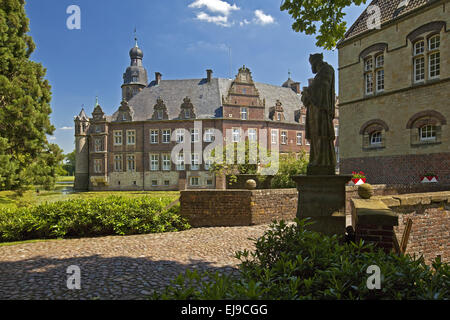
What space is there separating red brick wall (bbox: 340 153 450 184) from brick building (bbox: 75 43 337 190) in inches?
652

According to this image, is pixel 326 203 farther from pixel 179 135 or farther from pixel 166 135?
pixel 166 135

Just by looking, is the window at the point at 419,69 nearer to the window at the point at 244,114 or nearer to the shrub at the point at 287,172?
the shrub at the point at 287,172

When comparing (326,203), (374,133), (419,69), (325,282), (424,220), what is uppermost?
(419,69)

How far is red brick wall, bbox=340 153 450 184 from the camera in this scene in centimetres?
1280

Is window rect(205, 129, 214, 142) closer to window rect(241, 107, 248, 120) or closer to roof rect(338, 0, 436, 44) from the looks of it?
window rect(241, 107, 248, 120)

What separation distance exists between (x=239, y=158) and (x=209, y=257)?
10313mm

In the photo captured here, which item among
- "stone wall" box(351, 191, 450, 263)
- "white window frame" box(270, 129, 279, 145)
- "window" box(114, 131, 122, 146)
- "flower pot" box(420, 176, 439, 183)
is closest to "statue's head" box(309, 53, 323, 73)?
"stone wall" box(351, 191, 450, 263)

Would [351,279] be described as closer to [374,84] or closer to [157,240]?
[157,240]

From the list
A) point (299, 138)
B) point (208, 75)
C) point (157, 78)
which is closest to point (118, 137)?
point (157, 78)

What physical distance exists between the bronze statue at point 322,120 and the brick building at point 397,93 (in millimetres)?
11233

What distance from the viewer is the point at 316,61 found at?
547 centimetres

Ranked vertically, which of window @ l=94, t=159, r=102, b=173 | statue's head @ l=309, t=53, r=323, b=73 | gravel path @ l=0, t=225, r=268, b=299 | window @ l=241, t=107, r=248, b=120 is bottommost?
gravel path @ l=0, t=225, r=268, b=299

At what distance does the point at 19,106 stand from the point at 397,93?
19.8 meters

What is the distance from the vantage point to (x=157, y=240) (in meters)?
7.11
